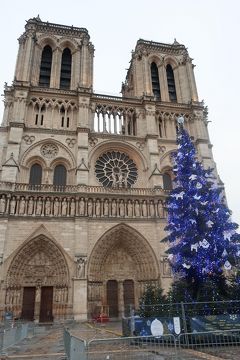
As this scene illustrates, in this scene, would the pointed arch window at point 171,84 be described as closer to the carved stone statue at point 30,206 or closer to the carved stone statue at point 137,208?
the carved stone statue at point 137,208

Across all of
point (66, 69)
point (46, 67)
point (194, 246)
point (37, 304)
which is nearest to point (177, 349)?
point (194, 246)

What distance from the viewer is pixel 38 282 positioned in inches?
762

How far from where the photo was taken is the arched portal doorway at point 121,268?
19984mm

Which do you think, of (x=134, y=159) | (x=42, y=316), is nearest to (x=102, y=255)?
(x=42, y=316)

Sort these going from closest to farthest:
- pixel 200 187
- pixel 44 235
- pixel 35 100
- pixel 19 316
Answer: pixel 200 187, pixel 19 316, pixel 44 235, pixel 35 100

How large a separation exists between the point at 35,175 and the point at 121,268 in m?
9.79

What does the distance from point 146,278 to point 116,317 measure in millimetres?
3338

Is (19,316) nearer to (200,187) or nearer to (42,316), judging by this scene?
(42,316)

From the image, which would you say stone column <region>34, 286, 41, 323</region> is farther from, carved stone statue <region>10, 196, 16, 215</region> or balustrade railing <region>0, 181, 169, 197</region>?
balustrade railing <region>0, 181, 169, 197</region>

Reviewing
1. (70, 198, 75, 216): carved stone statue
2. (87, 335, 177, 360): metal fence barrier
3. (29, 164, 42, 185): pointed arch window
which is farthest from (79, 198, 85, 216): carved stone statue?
(87, 335, 177, 360): metal fence barrier

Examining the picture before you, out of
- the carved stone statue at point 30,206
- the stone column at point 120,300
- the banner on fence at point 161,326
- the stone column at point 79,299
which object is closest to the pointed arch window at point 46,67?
the carved stone statue at point 30,206

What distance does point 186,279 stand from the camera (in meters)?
12.2

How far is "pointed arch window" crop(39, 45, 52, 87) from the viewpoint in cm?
2744

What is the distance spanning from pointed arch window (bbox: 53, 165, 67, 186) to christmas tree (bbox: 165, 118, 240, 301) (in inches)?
456
